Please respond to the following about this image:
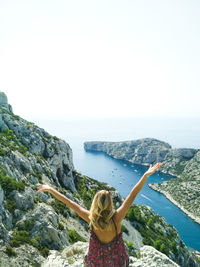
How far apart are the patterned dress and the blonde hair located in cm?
59

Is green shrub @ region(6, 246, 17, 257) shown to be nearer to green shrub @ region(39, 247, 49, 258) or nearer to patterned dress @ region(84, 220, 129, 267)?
green shrub @ region(39, 247, 49, 258)

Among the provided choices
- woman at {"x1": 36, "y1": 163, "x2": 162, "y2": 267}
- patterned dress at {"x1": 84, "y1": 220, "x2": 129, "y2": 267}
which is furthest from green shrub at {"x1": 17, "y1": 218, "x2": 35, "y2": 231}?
patterned dress at {"x1": 84, "y1": 220, "x2": 129, "y2": 267}

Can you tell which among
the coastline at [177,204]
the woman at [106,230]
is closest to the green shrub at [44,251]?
the woman at [106,230]

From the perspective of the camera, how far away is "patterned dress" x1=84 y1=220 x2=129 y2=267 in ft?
17.6

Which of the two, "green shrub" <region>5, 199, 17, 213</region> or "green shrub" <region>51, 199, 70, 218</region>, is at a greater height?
"green shrub" <region>5, 199, 17, 213</region>

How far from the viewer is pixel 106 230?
5055 millimetres

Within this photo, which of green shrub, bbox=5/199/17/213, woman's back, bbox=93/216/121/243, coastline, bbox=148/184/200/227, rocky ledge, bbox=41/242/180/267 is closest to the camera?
woman's back, bbox=93/216/121/243

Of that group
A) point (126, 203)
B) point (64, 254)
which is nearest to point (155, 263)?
point (64, 254)

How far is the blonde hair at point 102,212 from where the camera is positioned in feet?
16.1

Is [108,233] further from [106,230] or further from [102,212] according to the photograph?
[102,212]

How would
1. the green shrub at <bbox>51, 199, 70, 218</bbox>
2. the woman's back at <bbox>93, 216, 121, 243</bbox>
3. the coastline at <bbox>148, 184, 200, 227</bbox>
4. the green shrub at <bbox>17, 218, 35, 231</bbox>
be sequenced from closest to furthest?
1. the woman's back at <bbox>93, 216, 121, 243</bbox>
2. the green shrub at <bbox>17, 218, 35, 231</bbox>
3. the green shrub at <bbox>51, 199, 70, 218</bbox>
4. the coastline at <bbox>148, 184, 200, 227</bbox>

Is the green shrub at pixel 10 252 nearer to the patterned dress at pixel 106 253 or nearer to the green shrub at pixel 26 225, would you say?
the green shrub at pixel 26 225

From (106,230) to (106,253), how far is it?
82 centimetres

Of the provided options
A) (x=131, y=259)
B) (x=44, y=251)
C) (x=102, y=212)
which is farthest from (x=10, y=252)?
(x=102, y=212)
